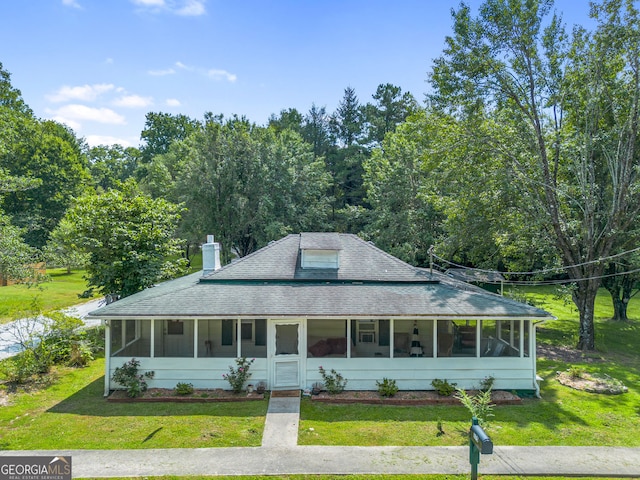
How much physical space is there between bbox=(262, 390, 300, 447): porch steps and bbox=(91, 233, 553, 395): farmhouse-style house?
2.66ft

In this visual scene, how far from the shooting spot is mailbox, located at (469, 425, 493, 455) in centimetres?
610

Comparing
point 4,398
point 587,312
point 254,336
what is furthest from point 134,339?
point 587,312

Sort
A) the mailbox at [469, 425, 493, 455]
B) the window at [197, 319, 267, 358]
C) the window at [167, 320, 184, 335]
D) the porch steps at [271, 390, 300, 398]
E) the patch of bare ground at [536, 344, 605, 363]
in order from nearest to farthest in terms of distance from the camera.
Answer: the mailbox at [469, 425, 493, 455] < the porch steps at [271, 390, 300, 398] < the window at [197, 319, 267, 358] < the window at [167, 320, 184, 335] < the patch of bare ground at [536, 344, 605, 363]

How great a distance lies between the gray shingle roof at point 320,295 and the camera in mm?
11875

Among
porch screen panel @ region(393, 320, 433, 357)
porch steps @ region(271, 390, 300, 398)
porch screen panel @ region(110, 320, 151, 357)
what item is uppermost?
porch screen panel @ region(393, 320, 433, 357)

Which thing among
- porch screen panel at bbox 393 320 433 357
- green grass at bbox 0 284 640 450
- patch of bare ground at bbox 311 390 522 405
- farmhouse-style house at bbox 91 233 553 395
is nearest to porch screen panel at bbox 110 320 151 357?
farmhouse-style house at bbox 91 233 553 395

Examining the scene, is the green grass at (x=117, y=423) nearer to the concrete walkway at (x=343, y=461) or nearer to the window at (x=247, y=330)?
the concrete walkway at (x=343, y=461)

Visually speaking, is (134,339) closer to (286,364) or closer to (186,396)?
(186,396)

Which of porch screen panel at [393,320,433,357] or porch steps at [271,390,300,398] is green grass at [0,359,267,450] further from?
porch screen panel at [393,320,433,357]

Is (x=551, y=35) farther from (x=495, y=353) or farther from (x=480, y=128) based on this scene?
(x=495, y=353)

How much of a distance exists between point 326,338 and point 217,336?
378 cm

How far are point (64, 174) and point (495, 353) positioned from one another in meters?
49.6

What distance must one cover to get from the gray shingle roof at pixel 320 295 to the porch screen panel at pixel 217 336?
127 centimetres

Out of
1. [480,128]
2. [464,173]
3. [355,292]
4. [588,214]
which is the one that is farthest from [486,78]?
[355,292]
